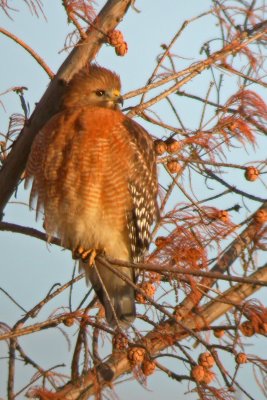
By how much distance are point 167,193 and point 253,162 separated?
1.85 ft

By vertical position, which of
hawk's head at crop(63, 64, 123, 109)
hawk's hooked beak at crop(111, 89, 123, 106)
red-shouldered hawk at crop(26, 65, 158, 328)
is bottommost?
red-shouldered hawk at crop(26, 65, 158, 328)

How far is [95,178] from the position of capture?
5484mm

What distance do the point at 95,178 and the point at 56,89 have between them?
2.16ft

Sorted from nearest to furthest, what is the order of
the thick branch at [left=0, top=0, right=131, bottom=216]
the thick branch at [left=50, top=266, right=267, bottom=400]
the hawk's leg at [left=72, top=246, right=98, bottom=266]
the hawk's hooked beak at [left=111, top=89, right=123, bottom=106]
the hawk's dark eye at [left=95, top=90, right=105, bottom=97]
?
1. the thick branch at [left=50, top=266, right=267, bottom=400]
2. the thick branch at [left=0, top=0, right=131, bottom=216]
3. the hawk's leg at [left=72, top=246, right=98, bottom=266]
4. the hawk's hooked beak at [left=111, top=89, right=123, bottom=106]
5. the hawk's dark eye at [left=95, top=90, right=105, bottom=97]

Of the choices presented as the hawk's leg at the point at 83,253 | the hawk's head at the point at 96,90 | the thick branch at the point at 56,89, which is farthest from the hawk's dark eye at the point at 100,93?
the hawk's leg at the point at 83,253

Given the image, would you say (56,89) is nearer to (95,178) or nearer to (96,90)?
(95,178)

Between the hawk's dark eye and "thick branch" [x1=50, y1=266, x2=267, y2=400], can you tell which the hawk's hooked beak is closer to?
the hawk's dark eye

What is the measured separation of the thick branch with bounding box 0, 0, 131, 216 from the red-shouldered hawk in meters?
0.10

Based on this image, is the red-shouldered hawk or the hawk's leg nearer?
the red-shouldered hawk

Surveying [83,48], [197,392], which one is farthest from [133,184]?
[197,392]

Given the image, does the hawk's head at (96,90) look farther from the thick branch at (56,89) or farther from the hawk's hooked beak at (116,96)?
the thick branch at (56,89)

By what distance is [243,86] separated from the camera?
530 cm

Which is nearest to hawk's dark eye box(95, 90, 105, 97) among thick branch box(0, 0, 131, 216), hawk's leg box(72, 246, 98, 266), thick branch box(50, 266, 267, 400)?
thick branch box(0, 0, 131, 216)

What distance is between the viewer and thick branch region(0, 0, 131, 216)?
16.0 feet
